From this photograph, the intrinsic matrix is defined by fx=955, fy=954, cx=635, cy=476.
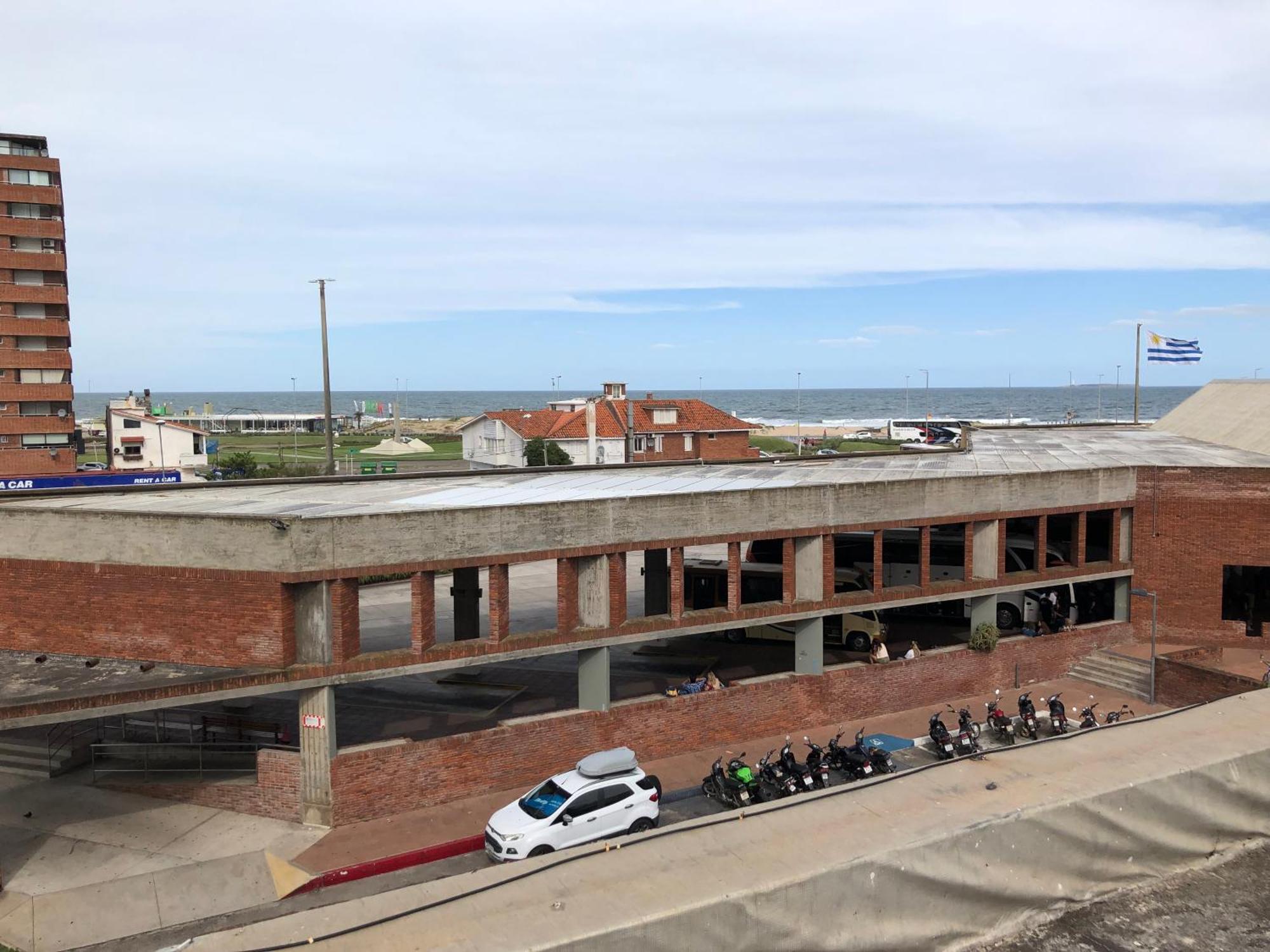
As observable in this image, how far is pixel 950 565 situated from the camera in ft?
106

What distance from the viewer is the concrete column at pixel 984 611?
29547 millimetres

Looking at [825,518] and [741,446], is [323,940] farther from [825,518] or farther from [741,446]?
[741,446]

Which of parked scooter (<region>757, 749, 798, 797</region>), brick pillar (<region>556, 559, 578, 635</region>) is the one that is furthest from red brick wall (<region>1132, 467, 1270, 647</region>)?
brick pillar (<region>556, 559, 578, 635</region>)

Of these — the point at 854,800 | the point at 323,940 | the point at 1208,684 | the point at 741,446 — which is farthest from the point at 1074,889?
the point at 741,446

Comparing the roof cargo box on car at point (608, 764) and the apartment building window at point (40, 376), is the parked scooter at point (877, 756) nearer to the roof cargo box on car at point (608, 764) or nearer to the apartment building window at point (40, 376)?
the roof cargo box on car at point (608, 764)

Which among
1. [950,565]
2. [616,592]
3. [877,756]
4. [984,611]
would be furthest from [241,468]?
[877,756]

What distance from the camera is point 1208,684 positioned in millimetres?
27125

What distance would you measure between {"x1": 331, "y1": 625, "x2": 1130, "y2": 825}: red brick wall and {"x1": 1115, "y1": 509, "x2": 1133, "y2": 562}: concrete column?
2545 mm

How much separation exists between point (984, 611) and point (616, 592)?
12840 millimetres

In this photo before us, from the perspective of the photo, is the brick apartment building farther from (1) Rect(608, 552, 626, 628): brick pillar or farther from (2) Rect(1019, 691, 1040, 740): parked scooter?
(2) Rect(1019, 691, 1040, 740): parked scooter

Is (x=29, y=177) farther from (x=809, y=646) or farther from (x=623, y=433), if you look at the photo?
(x=809, y=646)

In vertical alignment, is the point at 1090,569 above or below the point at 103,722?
above

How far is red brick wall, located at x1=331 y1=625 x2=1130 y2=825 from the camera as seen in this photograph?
20.8 metres

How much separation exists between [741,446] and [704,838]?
77.3 meters
